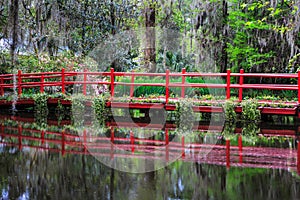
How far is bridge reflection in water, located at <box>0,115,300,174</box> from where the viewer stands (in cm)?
705

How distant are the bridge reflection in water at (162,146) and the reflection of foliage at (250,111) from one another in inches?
29.8

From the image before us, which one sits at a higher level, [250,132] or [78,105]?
[78,105]

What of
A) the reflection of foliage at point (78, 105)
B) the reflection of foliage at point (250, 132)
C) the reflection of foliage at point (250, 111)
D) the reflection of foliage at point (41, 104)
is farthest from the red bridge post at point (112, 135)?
the reflection of foliage at point (41, 104)

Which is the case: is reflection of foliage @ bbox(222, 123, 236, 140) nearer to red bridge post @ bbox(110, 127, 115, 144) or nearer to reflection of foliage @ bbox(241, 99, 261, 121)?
reflection of foliage @ bbox(241, 99, 261, 121)

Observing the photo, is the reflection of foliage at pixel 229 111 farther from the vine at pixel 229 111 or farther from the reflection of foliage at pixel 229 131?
the reflection of foliage at pixel 229 131

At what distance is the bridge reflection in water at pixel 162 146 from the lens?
23.1 ft

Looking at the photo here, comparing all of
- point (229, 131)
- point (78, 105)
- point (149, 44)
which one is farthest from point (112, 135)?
point (149, 44)

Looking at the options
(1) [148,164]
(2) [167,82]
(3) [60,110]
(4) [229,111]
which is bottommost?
(1) [148,164]

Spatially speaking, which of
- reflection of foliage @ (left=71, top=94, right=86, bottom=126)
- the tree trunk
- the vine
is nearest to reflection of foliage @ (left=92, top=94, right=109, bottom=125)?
reflection of foliage @ (left=71, top=94, right=86, bottom=126)

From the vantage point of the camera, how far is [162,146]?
27.1ft

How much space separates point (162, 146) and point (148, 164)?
62.2 inches

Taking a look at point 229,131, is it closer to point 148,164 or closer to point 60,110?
point 148,164

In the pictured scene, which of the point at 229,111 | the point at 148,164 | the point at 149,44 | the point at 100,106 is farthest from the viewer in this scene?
the point at 149,44

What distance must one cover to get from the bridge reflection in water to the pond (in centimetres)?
2
